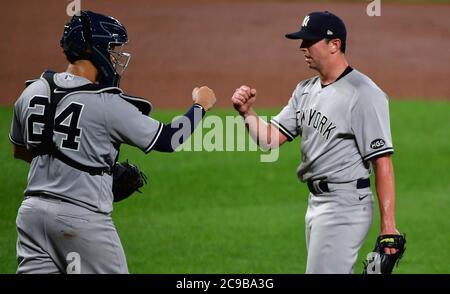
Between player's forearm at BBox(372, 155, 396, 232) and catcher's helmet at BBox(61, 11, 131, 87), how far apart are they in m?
1.52

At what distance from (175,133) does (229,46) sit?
1262 centimetres

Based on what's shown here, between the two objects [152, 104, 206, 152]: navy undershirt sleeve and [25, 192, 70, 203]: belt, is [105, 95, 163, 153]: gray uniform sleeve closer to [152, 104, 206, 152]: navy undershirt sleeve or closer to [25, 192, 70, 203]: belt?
[152, 104, 206, 152]: navy undershirt sleeve

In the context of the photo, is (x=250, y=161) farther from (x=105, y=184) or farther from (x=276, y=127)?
(x=105, y=184)

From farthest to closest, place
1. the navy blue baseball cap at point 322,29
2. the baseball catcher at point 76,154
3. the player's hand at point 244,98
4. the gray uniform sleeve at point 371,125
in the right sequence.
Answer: the player's hand at point 244,98 → the navy blue baseball cap at point 322,29 → the gray uniform sleeve at point 371,125 → the baseball catcher at point 76,154

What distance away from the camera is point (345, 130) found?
527 cm

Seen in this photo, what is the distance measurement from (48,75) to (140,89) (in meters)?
9.93

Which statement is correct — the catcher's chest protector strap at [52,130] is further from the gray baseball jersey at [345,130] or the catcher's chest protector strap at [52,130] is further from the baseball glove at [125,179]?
the gray baseball jersey at [345,130]

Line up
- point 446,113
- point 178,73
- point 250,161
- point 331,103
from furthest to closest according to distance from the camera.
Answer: point 178,73 → point 446,113 → point 250,161 → point 331,103

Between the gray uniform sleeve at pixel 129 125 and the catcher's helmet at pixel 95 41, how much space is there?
7.9 inches

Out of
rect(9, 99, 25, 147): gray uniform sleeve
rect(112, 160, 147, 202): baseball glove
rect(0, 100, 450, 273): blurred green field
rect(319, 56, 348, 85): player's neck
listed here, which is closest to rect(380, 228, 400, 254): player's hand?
rect(319, 56, 348, 85): player's neck

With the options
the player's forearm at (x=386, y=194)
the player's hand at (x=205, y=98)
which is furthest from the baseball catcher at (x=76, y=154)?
the player's forearm at (x=386, y=194)

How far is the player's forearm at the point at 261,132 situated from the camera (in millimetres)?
5715

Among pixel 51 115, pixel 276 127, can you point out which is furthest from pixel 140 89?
pixel 51 115
